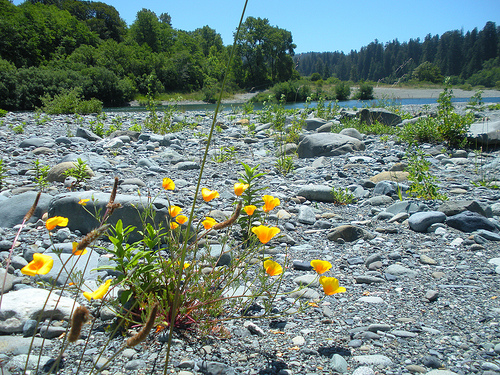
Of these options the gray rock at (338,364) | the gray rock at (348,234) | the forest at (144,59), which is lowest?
the gray rock at (348,234)

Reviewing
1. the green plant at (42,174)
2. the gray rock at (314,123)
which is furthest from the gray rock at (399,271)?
the gray rock at (314,123)

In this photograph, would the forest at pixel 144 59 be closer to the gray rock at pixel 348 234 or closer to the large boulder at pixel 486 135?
the large boulder at pixel 486 135

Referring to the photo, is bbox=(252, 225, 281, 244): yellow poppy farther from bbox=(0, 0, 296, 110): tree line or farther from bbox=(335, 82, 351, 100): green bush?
bbox=(335, 82, 351, 100): green bush

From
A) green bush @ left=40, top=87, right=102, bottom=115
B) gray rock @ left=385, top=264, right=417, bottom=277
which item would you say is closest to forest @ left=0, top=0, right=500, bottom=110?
green bush @ left=40, top=87, right=102, bottom=115

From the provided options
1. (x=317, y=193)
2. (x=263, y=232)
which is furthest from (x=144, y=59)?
(x=263, y=232)

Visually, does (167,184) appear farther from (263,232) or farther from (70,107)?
(70,107)

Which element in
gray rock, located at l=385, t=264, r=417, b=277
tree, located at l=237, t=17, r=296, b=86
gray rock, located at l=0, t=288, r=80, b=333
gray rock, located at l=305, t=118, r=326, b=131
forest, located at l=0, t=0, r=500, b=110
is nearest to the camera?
gray rock, located at l=0, t=288, r=80, b=333

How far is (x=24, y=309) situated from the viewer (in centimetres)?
147

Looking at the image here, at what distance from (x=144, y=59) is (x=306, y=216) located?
44.1m

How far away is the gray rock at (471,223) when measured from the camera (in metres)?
2.67

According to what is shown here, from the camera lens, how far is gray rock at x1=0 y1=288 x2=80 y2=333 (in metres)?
1.42

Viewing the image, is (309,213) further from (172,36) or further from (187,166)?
(172,36)

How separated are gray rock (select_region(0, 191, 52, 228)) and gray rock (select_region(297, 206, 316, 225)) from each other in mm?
2441

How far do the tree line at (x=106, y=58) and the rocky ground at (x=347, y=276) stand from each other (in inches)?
739
